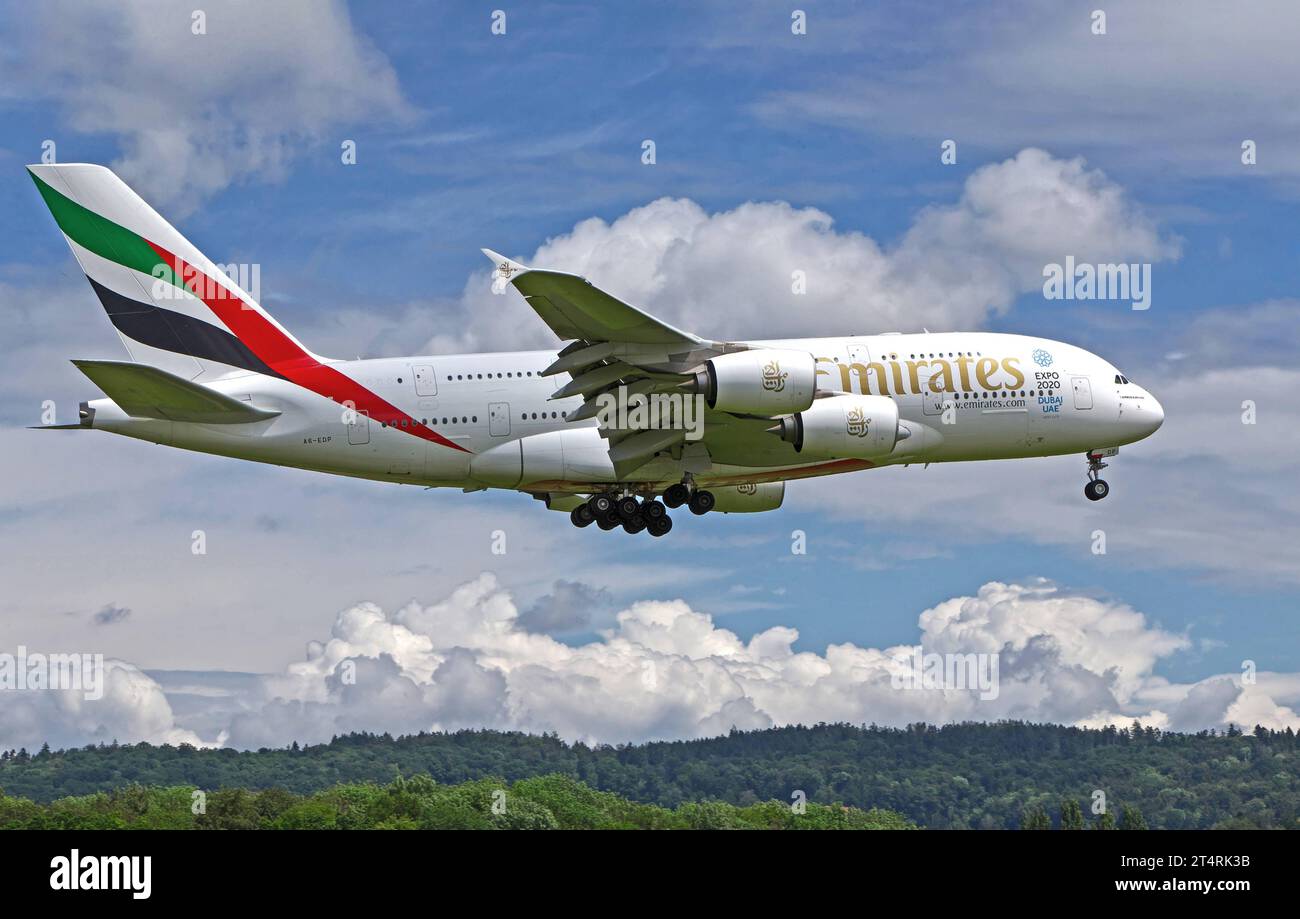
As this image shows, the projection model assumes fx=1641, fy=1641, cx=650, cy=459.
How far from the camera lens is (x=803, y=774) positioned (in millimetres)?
102000

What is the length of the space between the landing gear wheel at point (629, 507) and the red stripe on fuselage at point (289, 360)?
5268 mm

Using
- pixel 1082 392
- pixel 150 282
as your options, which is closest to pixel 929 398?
pixel 1082 392

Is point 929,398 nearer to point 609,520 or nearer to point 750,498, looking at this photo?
point 750,498

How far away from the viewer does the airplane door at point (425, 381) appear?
149 ft

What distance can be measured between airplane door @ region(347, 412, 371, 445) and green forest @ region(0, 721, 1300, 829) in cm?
3977

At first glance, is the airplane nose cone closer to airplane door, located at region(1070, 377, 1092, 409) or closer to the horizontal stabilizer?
airplane door, located at region(1070, 377, 1092, 409)

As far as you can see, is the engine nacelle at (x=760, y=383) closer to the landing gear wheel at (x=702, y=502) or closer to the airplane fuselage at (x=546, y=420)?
the airplane fuselage at (x=546, y=420)

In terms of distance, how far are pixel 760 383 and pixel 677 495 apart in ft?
20.1

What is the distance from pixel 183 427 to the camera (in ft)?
146
